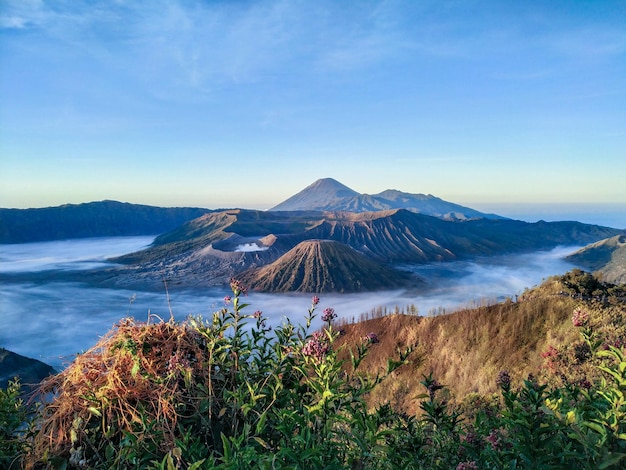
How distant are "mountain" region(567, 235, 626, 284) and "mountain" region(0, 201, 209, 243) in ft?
478

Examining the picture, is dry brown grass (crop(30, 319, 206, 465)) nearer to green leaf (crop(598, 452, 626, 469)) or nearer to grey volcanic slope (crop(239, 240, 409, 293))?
green leaf (crop(598, 452, 626, 469))

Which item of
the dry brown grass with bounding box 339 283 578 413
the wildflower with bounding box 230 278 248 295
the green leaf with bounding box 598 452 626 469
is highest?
the wildflower with bounding box 230 278 248 295

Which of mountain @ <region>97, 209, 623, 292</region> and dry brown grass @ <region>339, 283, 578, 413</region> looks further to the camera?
mountain @ <region>97, 209, 623, 292</region>

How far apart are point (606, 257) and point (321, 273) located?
66.1 m

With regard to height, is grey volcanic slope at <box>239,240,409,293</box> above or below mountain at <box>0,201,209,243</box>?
below

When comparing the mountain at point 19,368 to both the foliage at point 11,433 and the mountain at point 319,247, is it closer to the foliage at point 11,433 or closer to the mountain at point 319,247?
the foliage at point 11,433

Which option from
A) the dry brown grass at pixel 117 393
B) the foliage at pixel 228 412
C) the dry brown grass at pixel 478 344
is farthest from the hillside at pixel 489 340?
the dry brown grass at pixel 117 393

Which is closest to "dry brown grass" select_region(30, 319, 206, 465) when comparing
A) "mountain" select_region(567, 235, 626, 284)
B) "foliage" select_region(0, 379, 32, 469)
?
"foliage" select_region(0, 379, 32, 469)

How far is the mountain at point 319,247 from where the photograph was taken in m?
74.6

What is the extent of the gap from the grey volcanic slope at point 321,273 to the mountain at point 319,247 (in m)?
0.22

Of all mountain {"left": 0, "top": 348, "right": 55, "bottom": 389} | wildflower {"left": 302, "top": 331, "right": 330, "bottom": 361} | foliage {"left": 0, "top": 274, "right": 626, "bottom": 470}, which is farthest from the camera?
mountain {"left": 0, "top": 348, "right": 55, "bottom": 389}

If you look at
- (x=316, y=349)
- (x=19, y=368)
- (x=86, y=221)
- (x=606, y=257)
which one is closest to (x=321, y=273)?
(x=19, y=368)

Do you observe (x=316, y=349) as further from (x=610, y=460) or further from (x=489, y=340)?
(x=489, y=340)

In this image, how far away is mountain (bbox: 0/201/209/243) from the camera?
14000 centimetres
